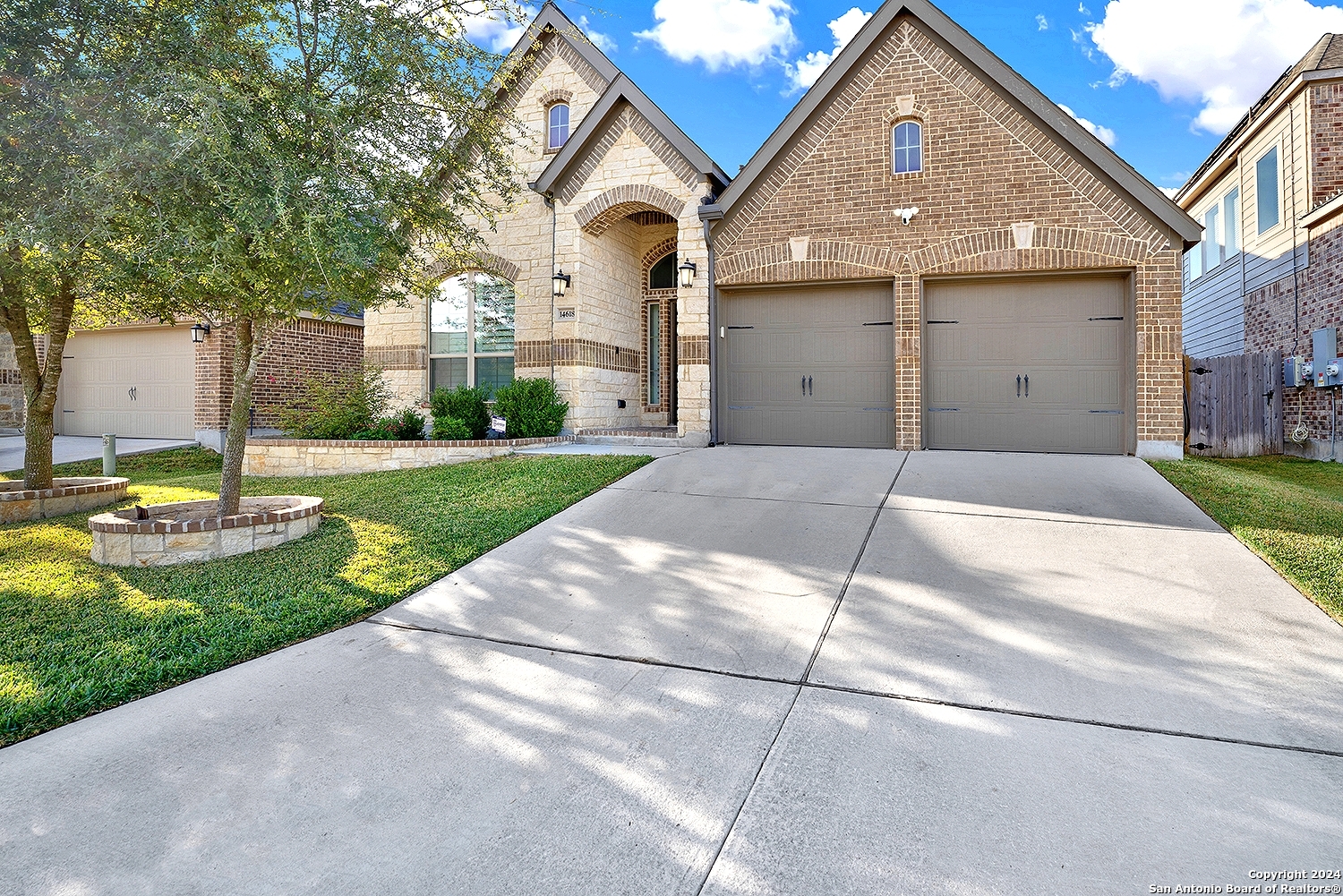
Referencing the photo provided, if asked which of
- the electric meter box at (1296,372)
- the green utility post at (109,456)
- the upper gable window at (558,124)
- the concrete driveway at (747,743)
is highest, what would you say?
the upper gable window at (558,124)

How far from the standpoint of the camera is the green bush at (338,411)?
35.2 feet

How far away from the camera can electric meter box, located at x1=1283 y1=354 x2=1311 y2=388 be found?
37.2ft

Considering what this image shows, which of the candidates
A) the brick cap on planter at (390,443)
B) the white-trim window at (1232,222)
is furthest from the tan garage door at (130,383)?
the white-trim window at (1232,222)

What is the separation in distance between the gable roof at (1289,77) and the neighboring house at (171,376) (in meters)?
18.5

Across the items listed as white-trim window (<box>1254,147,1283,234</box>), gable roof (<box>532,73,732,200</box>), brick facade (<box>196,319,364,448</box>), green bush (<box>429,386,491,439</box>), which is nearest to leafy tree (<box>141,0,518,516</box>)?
green bush (<box>429,386,491,439</box>)

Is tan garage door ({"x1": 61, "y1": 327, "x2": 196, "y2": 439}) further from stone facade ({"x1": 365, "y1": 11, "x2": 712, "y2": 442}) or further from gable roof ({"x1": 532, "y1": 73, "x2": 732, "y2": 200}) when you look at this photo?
gable roof ({"x1": 532, "y1": 73, "x2": 732, "y2": 200})

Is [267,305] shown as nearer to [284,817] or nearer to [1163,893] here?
[284,817]

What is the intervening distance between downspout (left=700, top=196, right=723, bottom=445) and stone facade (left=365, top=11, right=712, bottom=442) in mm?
103

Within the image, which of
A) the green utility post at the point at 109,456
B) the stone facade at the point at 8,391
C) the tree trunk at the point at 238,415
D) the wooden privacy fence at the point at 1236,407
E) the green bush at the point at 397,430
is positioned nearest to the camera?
the tree trunk at the point at 238,415

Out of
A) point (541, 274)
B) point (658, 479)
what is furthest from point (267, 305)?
point (541, 274)

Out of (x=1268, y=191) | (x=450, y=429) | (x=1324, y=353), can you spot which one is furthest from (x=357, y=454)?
(x=1268, y=191)

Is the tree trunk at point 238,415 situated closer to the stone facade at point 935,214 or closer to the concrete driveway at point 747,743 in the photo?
the concrete driveway at point 747,743

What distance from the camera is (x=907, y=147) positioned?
9805 millimetres

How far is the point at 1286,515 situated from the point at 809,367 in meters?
5.74
